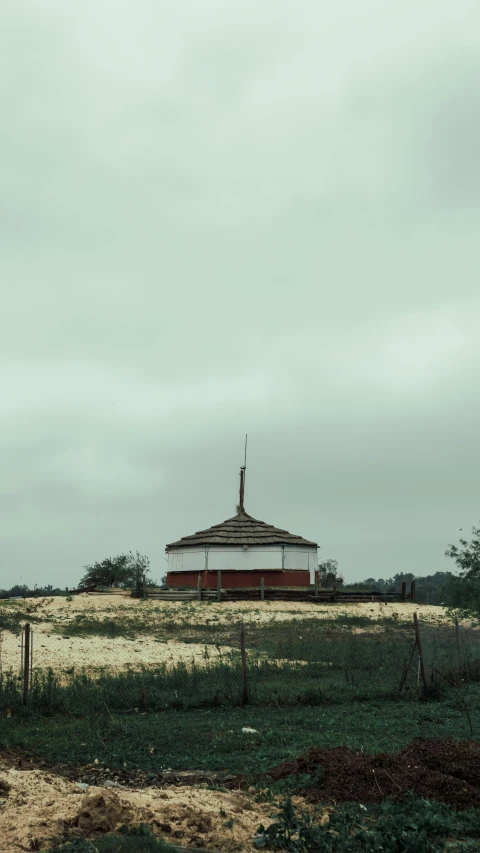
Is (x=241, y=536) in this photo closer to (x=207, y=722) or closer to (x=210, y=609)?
(x=210, y=609)

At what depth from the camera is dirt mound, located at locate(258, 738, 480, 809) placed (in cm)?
793

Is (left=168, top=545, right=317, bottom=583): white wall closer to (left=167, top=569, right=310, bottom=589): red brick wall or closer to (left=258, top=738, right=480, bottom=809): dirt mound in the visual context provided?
(left=167, top=569, right=310, bottom=589): red brick wall

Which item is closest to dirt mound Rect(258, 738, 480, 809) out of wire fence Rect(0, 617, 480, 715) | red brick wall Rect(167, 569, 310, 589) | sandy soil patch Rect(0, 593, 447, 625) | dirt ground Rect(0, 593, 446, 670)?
wire fence Rect(0, 617, 480, 715)

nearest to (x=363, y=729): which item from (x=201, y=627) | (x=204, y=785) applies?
(x=204, y=785)

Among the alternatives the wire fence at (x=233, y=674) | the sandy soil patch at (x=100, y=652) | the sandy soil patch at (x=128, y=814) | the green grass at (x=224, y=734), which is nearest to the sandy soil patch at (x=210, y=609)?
the sandy soil patch at (x=100, y=652)

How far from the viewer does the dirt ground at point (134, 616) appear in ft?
65.8

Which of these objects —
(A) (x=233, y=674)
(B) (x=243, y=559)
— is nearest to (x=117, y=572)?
(B) (x=243, y=559)

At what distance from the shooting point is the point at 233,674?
52.6 ft

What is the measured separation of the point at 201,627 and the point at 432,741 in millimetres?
19005

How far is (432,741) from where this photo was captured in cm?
952

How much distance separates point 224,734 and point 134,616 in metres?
20.9

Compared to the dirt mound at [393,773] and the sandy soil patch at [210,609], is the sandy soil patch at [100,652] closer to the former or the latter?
the sandy soil patch at [210,609]

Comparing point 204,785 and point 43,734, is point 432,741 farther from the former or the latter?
point 43,734

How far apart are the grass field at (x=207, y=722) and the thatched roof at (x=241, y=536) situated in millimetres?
26966
